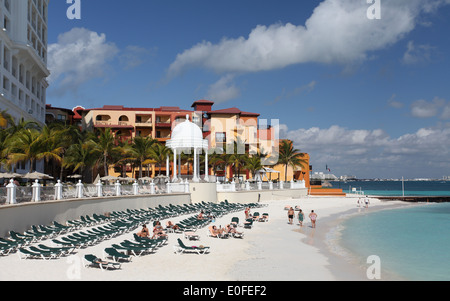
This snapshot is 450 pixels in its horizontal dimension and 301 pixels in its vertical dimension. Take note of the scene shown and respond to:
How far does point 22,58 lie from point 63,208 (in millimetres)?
25153

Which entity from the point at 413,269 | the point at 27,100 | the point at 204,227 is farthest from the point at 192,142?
the point at 413,269

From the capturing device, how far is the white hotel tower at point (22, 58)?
36.3 meters

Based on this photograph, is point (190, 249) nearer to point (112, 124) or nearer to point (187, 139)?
point (187, 139)

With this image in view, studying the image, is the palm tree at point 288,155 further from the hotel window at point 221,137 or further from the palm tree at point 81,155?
the palm tree at point 81,155

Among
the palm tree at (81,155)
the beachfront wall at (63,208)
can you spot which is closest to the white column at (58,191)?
the beachfront wall at (63,208)

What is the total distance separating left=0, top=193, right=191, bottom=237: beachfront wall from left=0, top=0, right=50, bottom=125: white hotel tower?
47.2 ft

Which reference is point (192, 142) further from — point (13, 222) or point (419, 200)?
point (419, 200)

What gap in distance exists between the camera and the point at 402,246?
73.2 feet

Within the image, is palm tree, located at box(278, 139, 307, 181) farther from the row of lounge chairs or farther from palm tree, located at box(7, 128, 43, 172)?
palm tree, located at box(7, 128, 43, 172)

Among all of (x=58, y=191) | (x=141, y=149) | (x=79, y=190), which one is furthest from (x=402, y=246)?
(x=141, y=149)

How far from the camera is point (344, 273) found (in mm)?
14352

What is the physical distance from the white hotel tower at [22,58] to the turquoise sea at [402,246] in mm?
29188

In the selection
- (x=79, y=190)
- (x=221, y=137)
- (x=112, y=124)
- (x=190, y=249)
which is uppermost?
(x=112, y=124)

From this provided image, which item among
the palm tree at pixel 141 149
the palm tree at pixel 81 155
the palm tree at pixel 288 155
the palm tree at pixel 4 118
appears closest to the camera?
the palm tree at pixel 4 118
